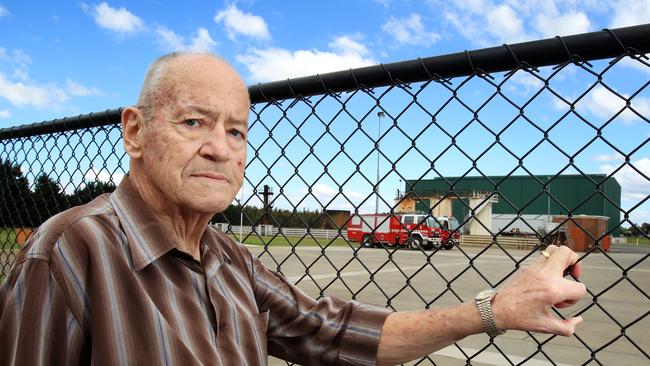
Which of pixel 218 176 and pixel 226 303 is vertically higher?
pixel 218 176

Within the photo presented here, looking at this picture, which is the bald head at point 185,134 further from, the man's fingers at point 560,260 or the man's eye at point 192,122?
the man's fingers at point 560,260

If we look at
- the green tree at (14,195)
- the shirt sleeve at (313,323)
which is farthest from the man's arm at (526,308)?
the green tree at (14,195)

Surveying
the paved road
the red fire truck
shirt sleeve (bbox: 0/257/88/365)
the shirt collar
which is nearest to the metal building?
the red fire truck

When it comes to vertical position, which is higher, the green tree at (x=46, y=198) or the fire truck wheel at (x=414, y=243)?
the green tree at (x=46, y=198)

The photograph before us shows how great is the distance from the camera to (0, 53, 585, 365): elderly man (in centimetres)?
94

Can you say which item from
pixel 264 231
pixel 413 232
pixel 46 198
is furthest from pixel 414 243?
pixel 264 231

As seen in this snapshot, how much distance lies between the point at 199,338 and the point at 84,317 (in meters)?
0.24

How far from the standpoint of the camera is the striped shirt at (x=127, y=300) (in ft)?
3.00

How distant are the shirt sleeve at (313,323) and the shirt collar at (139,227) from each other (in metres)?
0.42

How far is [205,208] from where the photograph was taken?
1196mm

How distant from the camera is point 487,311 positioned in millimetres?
1147

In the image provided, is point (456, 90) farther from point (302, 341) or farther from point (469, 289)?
point (469, 289)

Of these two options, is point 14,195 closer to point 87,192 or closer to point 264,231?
point 87,192

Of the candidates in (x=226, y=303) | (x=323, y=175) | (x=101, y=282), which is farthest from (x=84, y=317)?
(x=323, y=175)
